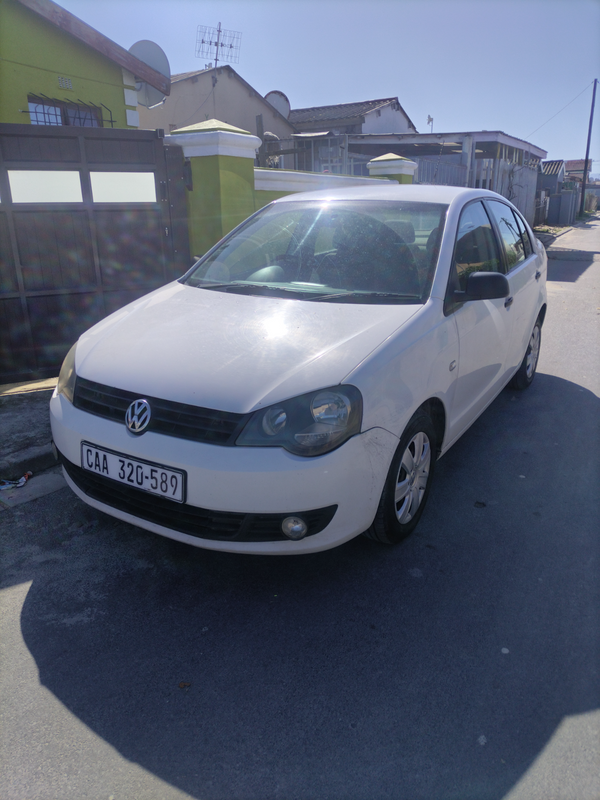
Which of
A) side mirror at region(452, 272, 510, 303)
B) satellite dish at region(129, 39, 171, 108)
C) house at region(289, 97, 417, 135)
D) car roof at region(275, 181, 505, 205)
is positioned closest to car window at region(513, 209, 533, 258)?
car roof at region(275, 181, 505, 205)

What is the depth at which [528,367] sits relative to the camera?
529 centimetres

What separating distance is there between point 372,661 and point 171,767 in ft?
2.65

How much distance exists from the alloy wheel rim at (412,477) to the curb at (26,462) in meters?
2.18

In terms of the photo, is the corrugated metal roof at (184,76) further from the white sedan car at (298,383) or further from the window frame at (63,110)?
the white sedan car at (298,383)

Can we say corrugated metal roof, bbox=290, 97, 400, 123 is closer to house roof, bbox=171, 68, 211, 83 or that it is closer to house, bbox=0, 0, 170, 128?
house roof, bbox=171, 68, 211, 83

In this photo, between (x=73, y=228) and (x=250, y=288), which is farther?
(x=73, y=228)

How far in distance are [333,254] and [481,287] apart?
86cm

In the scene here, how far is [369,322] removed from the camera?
275 cm

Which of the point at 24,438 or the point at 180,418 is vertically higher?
the point at 180,418

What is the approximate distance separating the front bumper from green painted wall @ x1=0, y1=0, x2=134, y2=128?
28.8ft

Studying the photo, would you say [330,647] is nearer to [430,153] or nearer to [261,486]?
[261,486]

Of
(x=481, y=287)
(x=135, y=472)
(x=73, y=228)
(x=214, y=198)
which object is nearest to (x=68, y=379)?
(x=135, y=472)

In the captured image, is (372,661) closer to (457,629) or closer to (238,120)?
(457,629)

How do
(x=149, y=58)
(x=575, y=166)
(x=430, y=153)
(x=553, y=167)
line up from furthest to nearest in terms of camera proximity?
(x=575, y=166) < (x=553, y=167) < (x=430, y=153) < (x=149, y=58)
